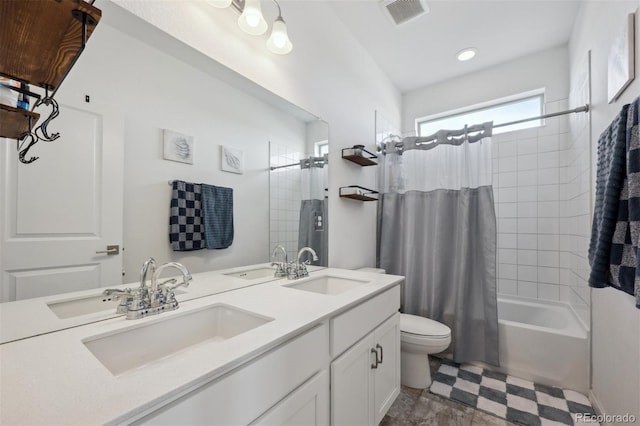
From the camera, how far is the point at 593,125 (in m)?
1.69

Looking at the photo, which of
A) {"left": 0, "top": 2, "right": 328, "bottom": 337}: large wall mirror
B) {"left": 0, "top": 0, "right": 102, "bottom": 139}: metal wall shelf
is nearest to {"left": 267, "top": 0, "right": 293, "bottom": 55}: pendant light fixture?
{"left": 0, "top": 2, "right": 328, "bottom": 337}: large wall mirror

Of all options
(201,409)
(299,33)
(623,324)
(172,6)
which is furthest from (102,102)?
(623,324)

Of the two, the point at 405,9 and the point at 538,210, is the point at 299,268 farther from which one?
the point at 538,210

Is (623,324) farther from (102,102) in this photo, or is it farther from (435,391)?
(102,102)

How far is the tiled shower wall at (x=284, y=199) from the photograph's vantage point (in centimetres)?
155

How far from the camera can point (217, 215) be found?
1.26 m

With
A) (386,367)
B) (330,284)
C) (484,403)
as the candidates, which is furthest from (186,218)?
(484,403)

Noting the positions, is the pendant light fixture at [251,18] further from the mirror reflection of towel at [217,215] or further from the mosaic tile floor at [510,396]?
the mosaic tile floor at [510,396]

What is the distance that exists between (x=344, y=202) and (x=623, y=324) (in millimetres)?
1602

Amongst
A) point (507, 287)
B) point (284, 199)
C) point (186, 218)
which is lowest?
point (507, 287)

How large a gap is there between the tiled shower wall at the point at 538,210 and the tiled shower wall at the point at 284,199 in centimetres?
210

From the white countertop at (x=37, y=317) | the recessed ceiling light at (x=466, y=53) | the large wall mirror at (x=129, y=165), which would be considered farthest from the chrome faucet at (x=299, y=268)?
the recessed ceiling light at (x=466, y=53)

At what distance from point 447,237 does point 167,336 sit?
2.13 metres

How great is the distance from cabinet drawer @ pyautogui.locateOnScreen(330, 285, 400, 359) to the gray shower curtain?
2.87 feet
